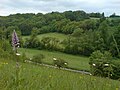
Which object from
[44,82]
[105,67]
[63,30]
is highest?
[44,82]

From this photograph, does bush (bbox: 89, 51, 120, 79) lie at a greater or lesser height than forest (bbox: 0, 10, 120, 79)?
greater

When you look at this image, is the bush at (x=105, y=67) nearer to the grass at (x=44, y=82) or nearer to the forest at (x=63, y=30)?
the grass at (x=44, y=82)

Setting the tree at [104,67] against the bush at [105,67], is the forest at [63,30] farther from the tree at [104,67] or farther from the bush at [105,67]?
the tree at [104,67]

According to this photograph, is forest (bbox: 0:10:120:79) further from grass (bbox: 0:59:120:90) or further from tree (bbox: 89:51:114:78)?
grass (bbox: 0:59:120:90)

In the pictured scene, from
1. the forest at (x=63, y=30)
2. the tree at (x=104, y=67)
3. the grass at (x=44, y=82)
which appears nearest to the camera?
the grass at (x=44, y=82)

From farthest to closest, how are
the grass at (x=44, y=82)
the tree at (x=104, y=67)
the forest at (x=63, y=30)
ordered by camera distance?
the forest at (x=63, y=30) < the tree at (x=104, y=67) < the grass at (x=44, y=82)

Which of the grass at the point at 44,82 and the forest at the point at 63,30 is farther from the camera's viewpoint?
the forest at the point at 63,30

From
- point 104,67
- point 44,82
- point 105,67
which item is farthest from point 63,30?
point 44,82

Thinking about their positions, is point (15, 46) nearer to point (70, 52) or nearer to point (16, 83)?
point (16, 83)

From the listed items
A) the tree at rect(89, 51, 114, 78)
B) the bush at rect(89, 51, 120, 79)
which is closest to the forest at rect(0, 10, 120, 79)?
the bush at rect(89, 51, 120, 79)

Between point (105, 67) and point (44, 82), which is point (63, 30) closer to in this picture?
point (105, 67)

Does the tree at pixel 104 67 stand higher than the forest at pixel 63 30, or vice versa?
the tree at pixel 104 67

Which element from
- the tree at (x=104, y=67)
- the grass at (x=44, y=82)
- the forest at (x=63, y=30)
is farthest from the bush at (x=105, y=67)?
the forest at (x=63, y=30)

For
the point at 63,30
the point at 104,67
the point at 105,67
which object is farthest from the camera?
the point at 63,30
